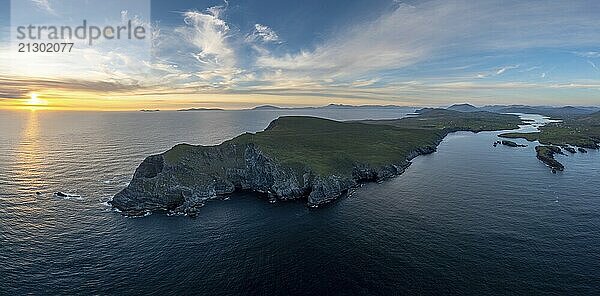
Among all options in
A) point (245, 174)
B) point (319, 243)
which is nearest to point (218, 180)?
point (245, 174)

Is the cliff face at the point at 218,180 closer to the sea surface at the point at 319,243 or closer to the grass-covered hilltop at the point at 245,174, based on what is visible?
the grass-covered hilltop at the point at 245,174

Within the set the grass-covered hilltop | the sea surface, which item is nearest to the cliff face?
the grass-covered hilltop

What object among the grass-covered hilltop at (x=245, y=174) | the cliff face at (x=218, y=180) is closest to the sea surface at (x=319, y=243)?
the cliff face at (x=218, y=180)

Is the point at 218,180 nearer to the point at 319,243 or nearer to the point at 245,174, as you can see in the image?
the point at 245,174

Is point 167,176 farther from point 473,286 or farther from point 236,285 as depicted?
point 473,286

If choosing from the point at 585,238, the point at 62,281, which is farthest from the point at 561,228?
the point at 62,281

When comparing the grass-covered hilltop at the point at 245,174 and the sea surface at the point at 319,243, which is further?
the grass-covered hilltop at the point at 245,174
